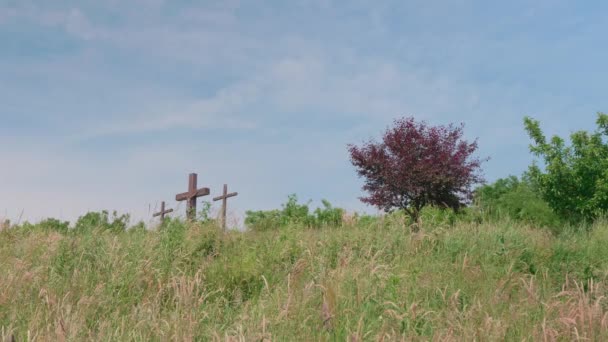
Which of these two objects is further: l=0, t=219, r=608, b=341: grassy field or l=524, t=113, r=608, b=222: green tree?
l=524, t=113, r=608, b=222: green tree

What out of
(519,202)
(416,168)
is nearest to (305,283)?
(416,168)

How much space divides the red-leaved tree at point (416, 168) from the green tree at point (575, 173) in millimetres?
2564

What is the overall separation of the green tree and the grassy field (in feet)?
26.6

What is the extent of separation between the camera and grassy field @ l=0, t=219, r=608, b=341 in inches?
195

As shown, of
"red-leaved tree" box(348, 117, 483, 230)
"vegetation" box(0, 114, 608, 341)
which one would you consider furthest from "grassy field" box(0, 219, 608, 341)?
"red-leaved tree" box(348, 117, 483, 230)

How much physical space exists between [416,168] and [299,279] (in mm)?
11491

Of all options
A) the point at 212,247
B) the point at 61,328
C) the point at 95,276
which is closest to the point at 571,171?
the point at 212,247

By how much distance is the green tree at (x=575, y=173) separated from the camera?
18188 mm

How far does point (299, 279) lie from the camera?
7004 mm

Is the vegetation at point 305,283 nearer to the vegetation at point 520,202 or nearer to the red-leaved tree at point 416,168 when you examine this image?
the red-leaved tree at point 416,168

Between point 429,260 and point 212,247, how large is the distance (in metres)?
3.78

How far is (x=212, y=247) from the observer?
961 centimetres

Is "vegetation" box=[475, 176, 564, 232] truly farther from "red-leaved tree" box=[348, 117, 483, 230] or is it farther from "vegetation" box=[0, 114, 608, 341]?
"vegetation" box=[0, 114, 608, 341]

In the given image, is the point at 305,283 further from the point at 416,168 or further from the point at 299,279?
the point at 416,168
